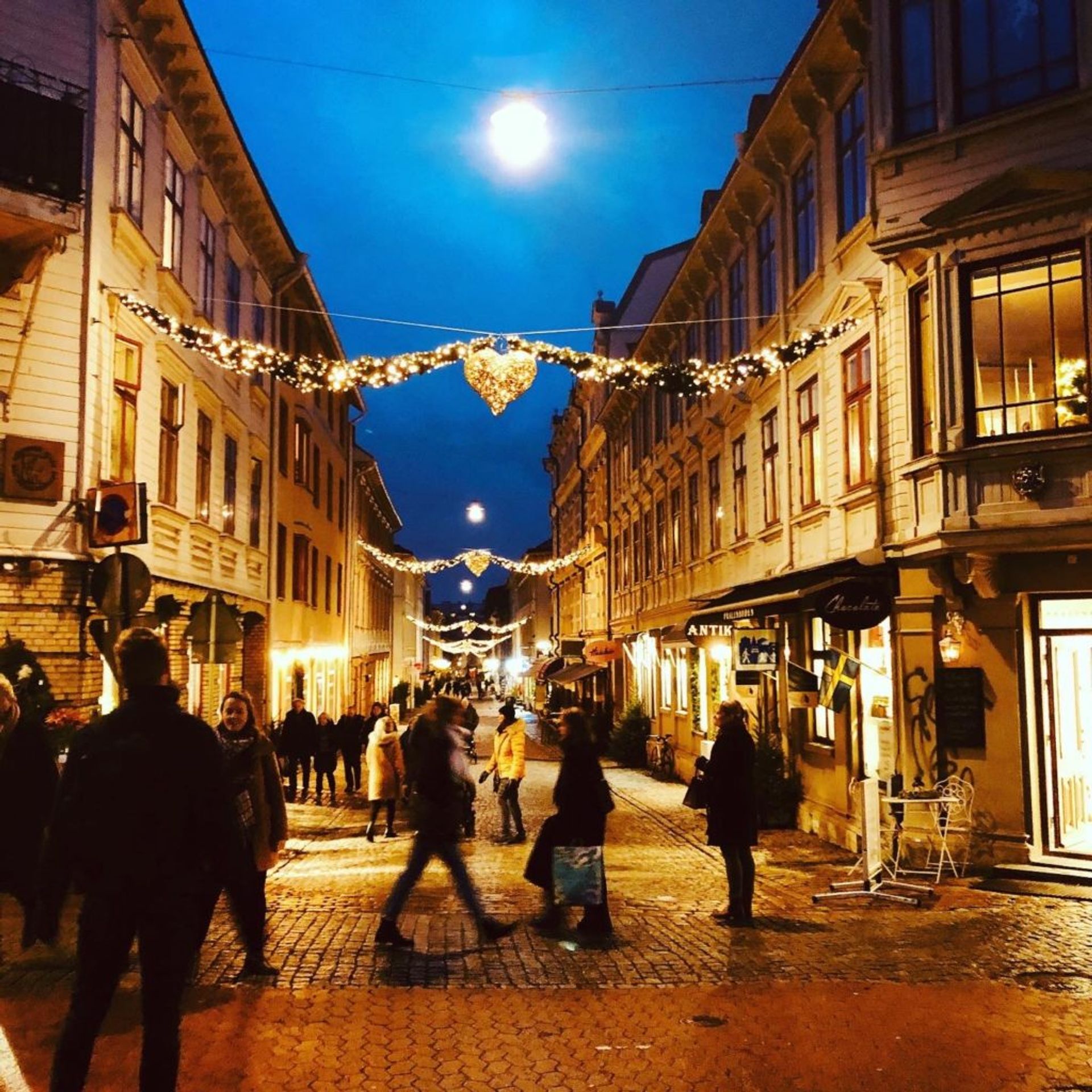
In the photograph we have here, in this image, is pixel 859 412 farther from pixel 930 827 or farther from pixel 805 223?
pixel 930 827

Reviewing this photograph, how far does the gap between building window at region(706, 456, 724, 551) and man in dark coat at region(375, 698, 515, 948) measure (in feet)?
45.7

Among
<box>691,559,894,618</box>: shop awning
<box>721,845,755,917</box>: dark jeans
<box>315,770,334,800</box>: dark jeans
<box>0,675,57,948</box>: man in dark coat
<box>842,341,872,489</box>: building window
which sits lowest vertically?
<box>315,770,334,800</box>: dark jeans

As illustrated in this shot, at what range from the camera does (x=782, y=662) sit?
1706cm

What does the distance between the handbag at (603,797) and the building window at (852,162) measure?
27.7ft

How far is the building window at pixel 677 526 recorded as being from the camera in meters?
25.8

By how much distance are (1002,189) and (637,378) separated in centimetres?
448

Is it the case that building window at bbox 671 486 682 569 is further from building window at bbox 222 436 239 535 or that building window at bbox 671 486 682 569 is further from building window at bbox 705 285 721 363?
building window at bbox 222 436 239 535

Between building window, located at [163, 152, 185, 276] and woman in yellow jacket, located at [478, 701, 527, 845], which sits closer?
woman in yellow jacket, located at [478, 701, 527, 845]

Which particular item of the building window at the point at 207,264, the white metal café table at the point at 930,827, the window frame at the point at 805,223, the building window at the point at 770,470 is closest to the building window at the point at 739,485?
the building window at the point at 770,470

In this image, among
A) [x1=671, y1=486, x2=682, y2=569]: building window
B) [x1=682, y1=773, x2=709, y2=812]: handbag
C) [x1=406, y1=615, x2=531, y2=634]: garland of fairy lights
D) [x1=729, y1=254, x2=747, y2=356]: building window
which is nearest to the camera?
[x1=682, y1=773, x2=709, y2=812]: handbag

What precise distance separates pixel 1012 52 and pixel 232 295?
14185mm

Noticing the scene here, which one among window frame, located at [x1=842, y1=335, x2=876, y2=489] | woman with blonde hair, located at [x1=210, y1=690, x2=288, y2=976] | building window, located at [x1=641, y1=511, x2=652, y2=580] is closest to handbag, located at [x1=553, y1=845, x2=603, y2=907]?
woman with blonde hair, located at [x1=210, y1=690, x2=288, y2=976]

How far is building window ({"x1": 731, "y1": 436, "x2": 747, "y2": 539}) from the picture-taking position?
20.1 m

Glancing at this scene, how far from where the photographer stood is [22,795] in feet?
20.0
